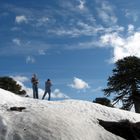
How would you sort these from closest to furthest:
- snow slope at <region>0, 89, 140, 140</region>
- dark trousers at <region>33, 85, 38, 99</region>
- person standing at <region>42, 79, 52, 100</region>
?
snow slope at <region>0, 89, 140, 140</region>
person standing at <region>42, 79, 52, 100</region>
dark trousers at <region>33, 85, 38, 99</region>

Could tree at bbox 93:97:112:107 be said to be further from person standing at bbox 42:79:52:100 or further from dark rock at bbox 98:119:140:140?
dark rock at bbox 98:119:140:140

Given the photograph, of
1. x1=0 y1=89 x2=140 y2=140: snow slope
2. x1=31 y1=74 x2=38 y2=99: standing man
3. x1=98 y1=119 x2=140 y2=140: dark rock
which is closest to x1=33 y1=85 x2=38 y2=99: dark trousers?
x1=31 y1=74 x2=38 y2=99: standing man

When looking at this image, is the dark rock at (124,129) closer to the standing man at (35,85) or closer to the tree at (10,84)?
the standing man at (35,85)

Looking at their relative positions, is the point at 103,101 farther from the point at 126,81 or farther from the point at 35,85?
the point at 35,85

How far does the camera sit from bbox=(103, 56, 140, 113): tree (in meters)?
45.9

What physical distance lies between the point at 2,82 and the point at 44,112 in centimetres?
3899

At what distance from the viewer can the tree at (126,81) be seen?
45.9 meters

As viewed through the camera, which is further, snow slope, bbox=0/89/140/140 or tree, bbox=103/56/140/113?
tree, bbox=103/56/140/113

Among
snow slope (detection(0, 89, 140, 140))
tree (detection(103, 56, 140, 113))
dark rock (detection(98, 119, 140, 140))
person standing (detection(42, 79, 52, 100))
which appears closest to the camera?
snow slope (detection(0, 89, 140, 140))

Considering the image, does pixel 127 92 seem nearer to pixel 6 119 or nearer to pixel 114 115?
pixel 114 115

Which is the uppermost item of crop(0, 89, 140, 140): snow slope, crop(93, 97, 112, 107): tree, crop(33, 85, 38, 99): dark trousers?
crop(93, 97, 112, 107): tree

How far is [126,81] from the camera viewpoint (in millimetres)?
46250

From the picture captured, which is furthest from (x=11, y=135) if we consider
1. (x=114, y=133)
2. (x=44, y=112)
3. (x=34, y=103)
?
(x=34, y=103)

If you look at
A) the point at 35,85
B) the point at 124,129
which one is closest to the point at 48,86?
the point at 35,85
